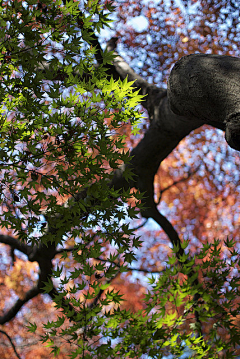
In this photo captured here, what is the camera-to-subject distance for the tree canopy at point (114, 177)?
1.94m

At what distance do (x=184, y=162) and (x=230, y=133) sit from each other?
875 cm

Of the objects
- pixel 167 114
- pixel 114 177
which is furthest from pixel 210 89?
pixel 114 177

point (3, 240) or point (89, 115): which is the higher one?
point (3, 240)

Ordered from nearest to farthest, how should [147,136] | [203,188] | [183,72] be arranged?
1. [183,72]
2. [147,136]
3. [203,188]

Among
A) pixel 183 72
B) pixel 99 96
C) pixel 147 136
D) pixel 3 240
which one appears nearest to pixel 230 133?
pixel 183 72

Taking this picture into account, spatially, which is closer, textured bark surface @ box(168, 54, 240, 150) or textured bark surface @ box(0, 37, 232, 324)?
textured bark surface @ box(168, 54, 240, 150)

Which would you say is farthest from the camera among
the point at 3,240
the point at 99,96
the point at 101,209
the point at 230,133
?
the point at 3,240

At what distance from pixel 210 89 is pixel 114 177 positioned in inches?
109

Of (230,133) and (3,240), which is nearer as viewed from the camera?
(230,133)

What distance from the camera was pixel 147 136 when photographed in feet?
13.3

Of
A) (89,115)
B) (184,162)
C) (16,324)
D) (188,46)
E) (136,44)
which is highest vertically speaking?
(136,44)

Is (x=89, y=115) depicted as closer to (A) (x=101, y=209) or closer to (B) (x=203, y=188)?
(A) (x=101, y=209)

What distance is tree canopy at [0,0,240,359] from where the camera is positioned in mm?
1940

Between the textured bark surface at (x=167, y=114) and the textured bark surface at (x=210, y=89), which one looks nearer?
the textured bark surface at (x=210, y=89)
